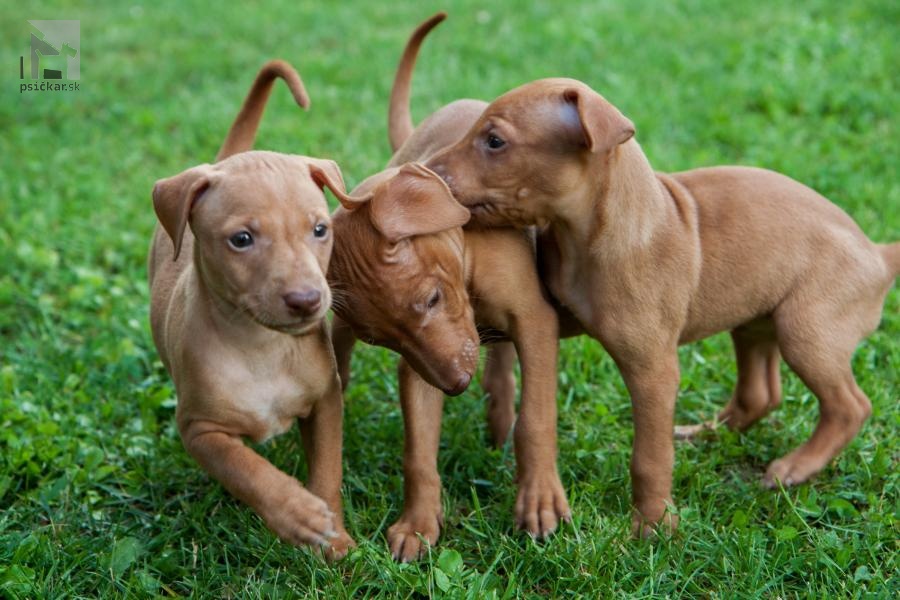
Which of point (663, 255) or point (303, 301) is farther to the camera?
point (663, 255)

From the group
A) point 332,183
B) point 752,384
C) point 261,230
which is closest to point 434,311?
point 332,183

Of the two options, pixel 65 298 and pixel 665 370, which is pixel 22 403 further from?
pixel 665 370

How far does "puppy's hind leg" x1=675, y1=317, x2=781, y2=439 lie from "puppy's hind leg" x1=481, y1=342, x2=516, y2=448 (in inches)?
30.4

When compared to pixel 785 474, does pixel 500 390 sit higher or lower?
lower

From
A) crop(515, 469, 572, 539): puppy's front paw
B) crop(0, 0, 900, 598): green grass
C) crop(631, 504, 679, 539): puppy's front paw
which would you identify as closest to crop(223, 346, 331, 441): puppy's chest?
crop(0, 0, 900, 598): green grass

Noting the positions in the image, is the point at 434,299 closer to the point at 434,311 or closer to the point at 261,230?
the point at 434,311

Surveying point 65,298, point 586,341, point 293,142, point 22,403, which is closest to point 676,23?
point 293,142

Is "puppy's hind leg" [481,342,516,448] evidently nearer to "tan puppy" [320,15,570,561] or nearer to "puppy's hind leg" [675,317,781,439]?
"tan puppy" [320,15,570,561]

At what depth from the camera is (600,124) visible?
12.4 feet

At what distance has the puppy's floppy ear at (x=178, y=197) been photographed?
377 cm

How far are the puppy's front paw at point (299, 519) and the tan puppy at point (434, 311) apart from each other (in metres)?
0.49

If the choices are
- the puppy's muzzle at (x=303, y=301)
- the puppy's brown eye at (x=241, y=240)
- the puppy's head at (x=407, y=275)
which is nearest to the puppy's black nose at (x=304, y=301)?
the puppy's muzzle at (x=303, y=301)

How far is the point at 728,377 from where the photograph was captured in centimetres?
555

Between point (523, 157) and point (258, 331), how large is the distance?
114 cm
